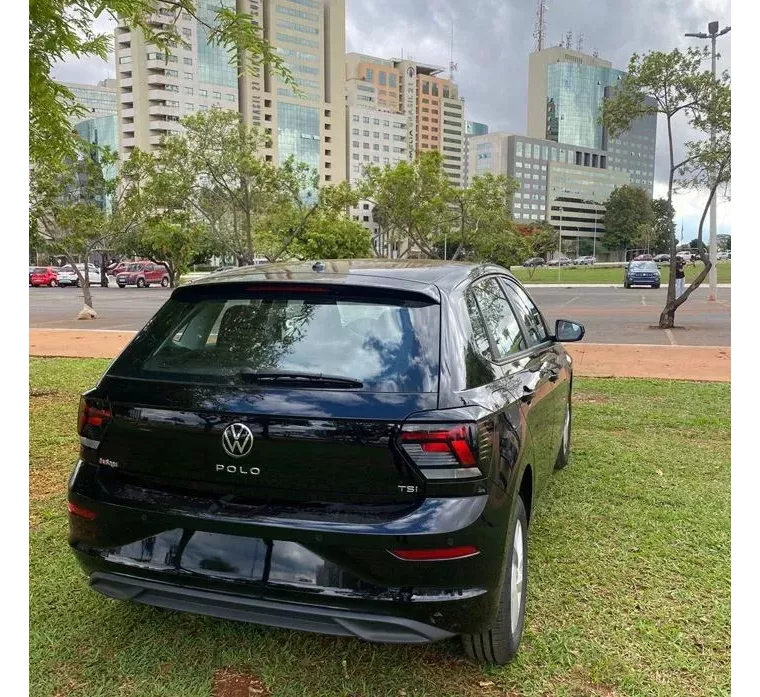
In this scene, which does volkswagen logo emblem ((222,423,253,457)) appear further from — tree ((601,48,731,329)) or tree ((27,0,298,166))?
tree ((601,48,731,329))

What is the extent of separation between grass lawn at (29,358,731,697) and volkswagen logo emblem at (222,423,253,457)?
3.28ft

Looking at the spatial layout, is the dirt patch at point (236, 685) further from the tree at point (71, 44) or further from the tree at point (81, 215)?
the tree at point (81, 215)

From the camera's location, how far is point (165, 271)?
1777 inches

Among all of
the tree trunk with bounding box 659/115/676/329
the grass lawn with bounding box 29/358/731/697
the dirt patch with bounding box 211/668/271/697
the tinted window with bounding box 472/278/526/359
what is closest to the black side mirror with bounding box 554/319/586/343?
the tinted window with bounding box 472/278/526/359

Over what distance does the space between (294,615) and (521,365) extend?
1714 mm

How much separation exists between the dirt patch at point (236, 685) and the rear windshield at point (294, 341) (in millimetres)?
1217

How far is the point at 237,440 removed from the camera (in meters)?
2.33

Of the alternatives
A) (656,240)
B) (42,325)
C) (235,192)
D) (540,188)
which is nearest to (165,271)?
(42,325)

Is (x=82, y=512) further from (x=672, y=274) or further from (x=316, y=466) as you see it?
(x=672, y=274)

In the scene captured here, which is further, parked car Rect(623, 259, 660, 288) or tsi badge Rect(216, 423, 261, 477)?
parked car Rect(623, 259, 660, 288)

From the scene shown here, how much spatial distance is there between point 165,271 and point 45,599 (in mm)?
44376

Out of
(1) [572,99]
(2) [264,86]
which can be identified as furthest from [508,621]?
(2) [264,86]

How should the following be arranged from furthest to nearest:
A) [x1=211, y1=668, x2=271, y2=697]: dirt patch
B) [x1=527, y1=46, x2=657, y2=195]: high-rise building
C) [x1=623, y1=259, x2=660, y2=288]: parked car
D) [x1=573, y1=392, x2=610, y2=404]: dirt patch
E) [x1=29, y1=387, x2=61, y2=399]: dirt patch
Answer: [x1=527, y1=46, x2=657, y2=195]: high-rise building < [x1=623, y1=259, x2=660, y2=288]: parked car < [x1=29, y1=387, x2=61, y2=399]: dirt patch < [x1=573, y1=392, x2=610, y2=404]: dirt patch < [x1=211, y1=668, x2=271, y2=697]: dirt patch

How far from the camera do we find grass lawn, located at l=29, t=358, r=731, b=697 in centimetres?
260
